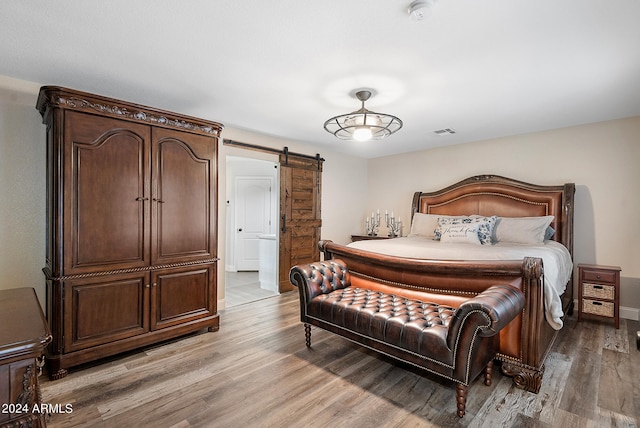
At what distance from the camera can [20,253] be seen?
266cm

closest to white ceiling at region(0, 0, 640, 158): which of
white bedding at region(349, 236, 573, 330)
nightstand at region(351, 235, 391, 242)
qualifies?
white bedding at region(349, 236, 573, 330)

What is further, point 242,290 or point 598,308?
point 242,290

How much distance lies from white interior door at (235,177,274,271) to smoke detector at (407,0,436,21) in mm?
5243

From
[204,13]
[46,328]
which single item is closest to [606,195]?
[204,13]

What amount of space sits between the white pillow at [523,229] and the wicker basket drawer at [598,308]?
A: 85 centimetres

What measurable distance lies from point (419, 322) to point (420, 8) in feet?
6.40

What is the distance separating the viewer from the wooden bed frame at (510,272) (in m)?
2.23

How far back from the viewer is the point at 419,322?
84.6 inches

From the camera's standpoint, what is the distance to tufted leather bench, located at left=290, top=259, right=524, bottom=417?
1.89 meters

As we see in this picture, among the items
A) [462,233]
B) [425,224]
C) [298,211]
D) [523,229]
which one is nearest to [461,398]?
[462,233]

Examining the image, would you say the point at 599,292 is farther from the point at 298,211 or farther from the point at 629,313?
the point at 298,211

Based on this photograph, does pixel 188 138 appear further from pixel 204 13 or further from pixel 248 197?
pixel 248 197

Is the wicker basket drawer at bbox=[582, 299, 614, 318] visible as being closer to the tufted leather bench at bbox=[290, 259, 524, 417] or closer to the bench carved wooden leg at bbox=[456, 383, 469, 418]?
the tufted leather bench at bbox=[290, 259, 524, 417]

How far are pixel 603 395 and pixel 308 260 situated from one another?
152 inches
